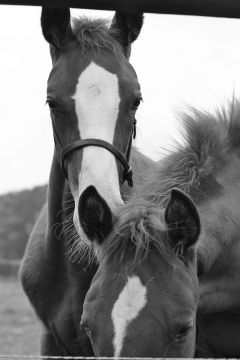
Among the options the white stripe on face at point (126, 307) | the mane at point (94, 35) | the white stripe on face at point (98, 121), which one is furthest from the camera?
the mane at point (94, 35)

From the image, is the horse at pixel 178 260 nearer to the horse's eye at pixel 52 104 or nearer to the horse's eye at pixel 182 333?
the horse's eye at pixel 182 333

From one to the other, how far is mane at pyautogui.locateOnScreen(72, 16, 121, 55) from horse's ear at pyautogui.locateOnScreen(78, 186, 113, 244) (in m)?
1.56

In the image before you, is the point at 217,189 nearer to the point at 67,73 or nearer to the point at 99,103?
the point at 99,103

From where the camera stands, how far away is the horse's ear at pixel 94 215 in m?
3.26

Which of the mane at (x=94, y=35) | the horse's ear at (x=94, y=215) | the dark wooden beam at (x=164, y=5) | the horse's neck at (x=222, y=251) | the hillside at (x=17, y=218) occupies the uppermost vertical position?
the dark wooden beam at (x=164, y=5)

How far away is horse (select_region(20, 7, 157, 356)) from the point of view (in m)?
4.18

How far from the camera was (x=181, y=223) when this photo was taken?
126 inches

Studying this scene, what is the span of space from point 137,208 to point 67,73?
1.41 metres

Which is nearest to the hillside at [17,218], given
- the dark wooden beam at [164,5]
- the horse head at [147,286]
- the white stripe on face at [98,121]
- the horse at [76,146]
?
the horse at [76,146]

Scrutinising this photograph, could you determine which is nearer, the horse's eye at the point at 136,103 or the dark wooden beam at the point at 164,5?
the dark wooden beam at the point at 164,5

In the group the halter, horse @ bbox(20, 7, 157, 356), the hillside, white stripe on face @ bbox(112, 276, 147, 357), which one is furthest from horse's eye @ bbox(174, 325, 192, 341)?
the hillside

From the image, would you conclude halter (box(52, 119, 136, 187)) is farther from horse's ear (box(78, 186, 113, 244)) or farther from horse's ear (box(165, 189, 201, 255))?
horse's ear (box(165, 189, 201, 255))

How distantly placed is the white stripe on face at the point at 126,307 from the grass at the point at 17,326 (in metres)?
5.89

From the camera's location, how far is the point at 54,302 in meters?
4.87
